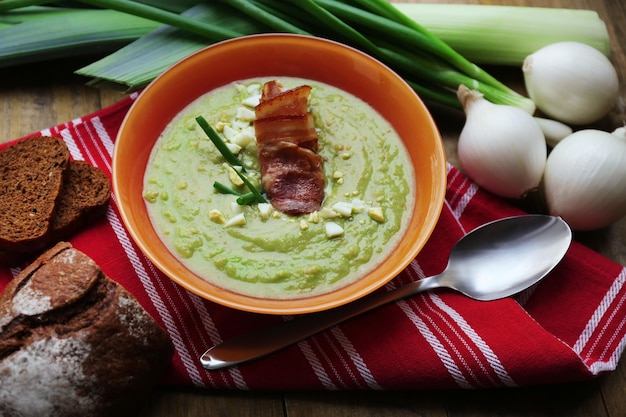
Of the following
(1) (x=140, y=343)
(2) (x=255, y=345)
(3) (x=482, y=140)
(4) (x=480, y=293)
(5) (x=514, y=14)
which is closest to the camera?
(1) (x=140, y=343)

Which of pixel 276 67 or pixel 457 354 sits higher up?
pixel 276 67

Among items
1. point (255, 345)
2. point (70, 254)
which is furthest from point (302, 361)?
point (70, 254)

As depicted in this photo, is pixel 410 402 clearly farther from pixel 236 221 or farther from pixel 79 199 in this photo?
pixel 79 199

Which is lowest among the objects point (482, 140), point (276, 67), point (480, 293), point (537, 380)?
point (537, 380)

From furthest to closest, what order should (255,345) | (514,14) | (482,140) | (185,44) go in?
(514,14), (185,44), (482,140), (255,345)

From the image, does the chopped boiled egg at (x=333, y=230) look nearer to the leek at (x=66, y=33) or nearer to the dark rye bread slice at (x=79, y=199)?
the dark rye bread slice at (x=79, y=199)

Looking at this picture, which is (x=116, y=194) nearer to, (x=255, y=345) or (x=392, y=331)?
(x=255, y=345)

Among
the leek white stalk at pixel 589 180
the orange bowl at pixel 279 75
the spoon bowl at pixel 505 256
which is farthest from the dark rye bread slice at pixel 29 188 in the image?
the leek white stalk at pixel 589 180
